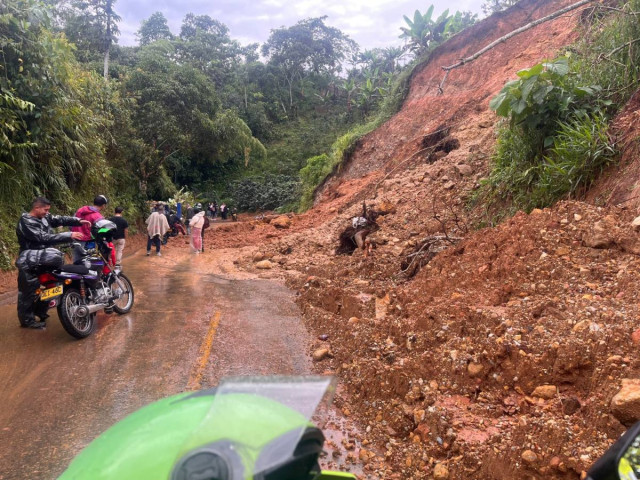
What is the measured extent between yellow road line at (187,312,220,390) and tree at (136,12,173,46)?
43.0 metres

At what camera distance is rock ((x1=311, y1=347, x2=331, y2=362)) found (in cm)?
468

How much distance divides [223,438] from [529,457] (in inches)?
88.0

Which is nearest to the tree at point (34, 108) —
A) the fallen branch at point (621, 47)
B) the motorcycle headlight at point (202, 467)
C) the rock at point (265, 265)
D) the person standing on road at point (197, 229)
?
the person standing on road at point (197, 229)

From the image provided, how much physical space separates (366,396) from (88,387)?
250 cm

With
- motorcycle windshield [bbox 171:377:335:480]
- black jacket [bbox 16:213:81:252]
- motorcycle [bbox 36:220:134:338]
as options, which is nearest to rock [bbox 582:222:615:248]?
motorcycle windshield [bbox 171:377:335:480]

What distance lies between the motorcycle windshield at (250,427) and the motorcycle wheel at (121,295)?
537cm

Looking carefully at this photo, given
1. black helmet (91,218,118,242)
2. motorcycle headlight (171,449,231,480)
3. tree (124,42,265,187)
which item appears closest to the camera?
motorcycle headlight (171,449,231,480)

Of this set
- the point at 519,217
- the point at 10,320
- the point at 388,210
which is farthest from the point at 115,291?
the point at 388,210

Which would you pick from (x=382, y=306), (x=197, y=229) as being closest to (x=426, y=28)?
(x=197, y=229)

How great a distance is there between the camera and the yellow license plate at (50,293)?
4.76 metres

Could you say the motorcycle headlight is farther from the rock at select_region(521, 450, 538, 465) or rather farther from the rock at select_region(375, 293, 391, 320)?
the rock at select_region(375, 293, 391, 320)

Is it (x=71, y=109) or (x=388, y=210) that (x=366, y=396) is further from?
(x=71, y=109)

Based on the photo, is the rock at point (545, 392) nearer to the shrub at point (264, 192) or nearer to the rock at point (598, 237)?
the rock at point (598, 237)

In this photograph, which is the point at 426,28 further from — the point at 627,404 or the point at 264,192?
the point at 627,404
